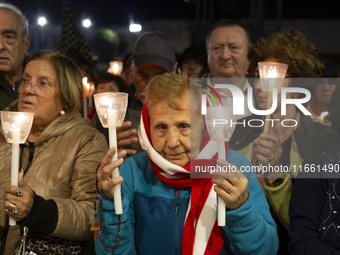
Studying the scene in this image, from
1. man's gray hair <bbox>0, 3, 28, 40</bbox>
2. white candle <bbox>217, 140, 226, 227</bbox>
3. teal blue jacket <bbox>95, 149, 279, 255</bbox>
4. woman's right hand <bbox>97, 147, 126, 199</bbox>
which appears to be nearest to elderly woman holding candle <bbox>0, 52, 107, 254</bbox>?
teal blue jacket <bbox>95, 149, 279, 255</bbox>

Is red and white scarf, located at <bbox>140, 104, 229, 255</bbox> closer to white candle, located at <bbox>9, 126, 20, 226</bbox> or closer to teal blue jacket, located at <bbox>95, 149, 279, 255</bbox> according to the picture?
teal blue jacket, located at <bbox>95, 149, 279, 255</bbox>

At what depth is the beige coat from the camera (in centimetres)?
211

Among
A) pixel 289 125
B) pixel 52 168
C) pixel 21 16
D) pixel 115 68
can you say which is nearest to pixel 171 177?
pixel 52 168

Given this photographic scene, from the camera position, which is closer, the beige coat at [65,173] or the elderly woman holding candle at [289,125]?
the beige coat at [65,173]

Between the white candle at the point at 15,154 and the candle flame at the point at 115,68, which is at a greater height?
the candle flame at the point at 115,68

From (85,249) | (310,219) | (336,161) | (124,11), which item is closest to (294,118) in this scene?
(336,161)

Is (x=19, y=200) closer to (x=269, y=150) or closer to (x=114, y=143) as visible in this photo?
(x=114, y=143)

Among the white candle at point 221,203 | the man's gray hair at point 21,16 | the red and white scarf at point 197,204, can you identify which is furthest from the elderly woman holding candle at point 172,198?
the man's gray hair at point 21,16

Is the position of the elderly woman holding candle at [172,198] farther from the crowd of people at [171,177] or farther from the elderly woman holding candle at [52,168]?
the elderly woman holding candle at [52,168]

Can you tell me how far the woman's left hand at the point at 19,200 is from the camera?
6.17 feet

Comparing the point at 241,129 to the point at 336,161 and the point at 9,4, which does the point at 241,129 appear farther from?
the point at 9,4

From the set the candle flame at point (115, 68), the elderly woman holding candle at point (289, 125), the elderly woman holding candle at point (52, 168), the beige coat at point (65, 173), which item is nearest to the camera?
the elderly woman holding candle at point (52, 168)

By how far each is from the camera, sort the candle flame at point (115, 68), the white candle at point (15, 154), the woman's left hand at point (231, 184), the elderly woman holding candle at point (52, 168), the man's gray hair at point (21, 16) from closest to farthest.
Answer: the woman's left hand at point (231, 184), the white candle at point (15, 154), the elderly woman holding candle at point (52, 168), the man's gray hair at point (21, 16), the candle flame at point (115, 68)

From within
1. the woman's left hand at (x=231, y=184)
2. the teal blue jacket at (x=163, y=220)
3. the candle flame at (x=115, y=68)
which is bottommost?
the teal blue jacket at (x=163, y=220)
